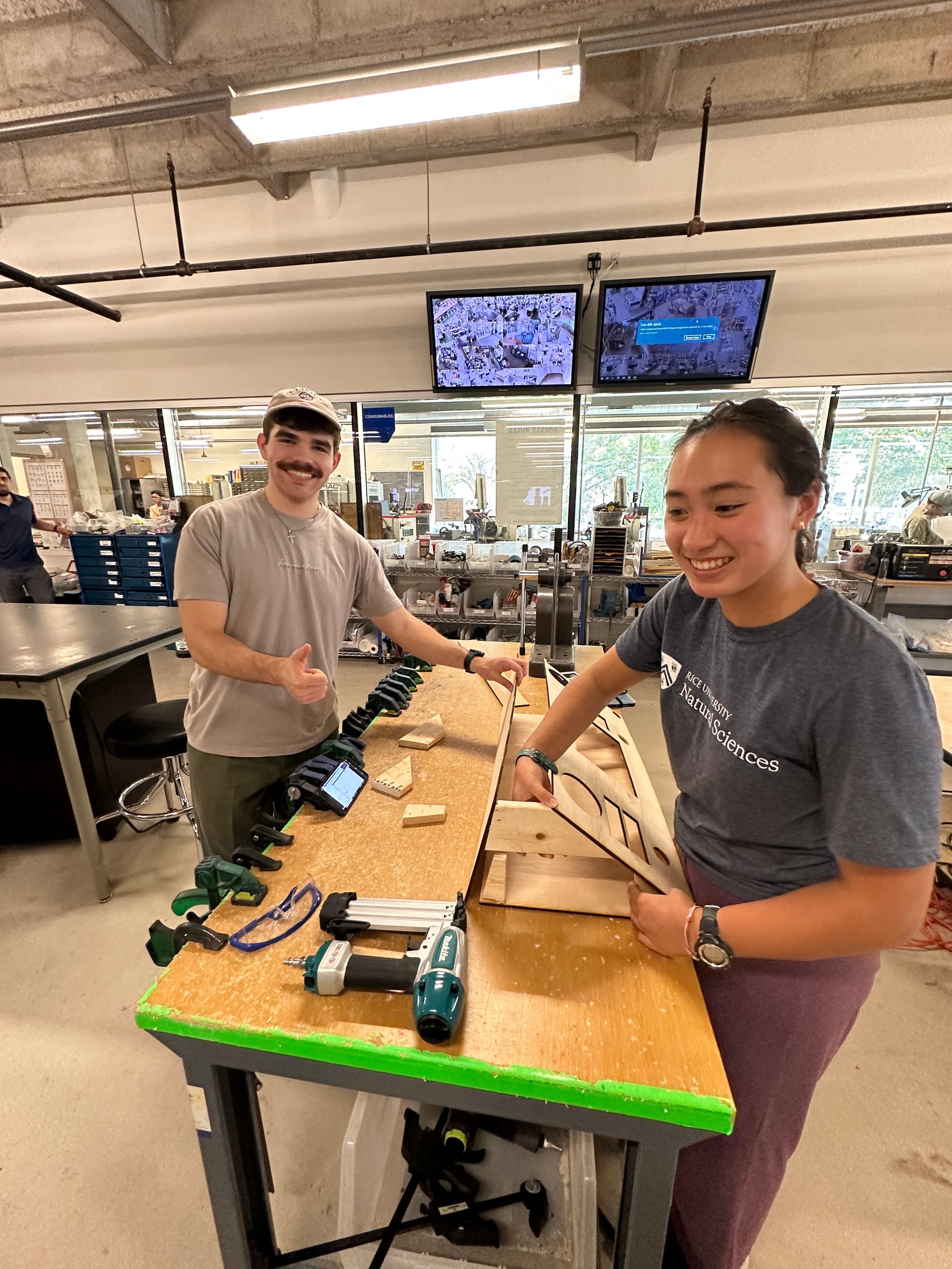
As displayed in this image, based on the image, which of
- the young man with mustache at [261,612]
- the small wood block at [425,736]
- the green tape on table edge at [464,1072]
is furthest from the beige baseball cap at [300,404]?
the green tape on table edge at [464,1072]

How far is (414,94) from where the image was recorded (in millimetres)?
2168

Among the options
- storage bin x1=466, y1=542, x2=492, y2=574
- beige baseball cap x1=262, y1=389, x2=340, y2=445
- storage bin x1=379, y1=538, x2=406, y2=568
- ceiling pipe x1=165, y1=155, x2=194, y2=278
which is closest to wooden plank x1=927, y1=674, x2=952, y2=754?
beige baseball cap x1=262, y1=389, x2=340, y2=445

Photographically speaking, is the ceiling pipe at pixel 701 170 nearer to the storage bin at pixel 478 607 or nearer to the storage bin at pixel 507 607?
the storage bin at pixel 507 607

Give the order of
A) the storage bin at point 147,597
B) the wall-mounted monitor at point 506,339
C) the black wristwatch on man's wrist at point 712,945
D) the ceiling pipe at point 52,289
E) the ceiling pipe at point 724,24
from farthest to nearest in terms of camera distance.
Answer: the storage bin at point 147,597 → the wall-mounted monitor at point 506,339 → the ceiling pipe at point 52,289 → the ceiling pipe at point 724,24 → the black wristwatch on man's wrist at point 712,945

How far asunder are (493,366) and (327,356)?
58.7 inches

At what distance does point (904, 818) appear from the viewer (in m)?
0.61

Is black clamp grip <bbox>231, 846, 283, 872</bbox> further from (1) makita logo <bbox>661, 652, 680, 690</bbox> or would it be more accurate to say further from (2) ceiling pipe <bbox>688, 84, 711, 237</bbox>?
(2) ceiling pipe <bbox>688, 84, 711, 237</bbox>

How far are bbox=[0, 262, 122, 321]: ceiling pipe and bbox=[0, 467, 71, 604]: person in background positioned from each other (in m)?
1.54

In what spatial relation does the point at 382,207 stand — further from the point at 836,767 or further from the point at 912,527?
the point at 836,767

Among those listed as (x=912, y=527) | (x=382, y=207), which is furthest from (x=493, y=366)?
(x=912, y=527)

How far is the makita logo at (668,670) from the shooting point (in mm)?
953

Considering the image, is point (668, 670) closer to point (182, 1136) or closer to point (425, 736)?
point (425, 736)

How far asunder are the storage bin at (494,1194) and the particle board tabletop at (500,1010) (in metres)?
0.31

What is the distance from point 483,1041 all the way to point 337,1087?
0.82 ft
